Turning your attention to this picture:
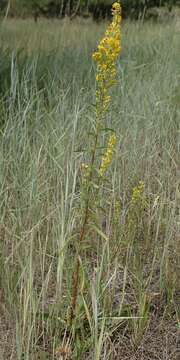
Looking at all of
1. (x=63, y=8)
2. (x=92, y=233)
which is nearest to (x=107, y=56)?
(x=92, y=233)

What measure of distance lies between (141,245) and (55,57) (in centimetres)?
183

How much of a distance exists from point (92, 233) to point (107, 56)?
0.64 meters

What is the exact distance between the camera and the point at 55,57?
308cm

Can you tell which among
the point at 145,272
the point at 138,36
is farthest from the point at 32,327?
the point at 138,36

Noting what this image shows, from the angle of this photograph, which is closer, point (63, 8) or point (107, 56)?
point (107, 56)

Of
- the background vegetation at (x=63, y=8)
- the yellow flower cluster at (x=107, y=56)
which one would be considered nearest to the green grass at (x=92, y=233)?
the yellow flower cluster at (x=107, y=56)

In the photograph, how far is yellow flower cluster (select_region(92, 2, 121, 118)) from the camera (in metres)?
1.03

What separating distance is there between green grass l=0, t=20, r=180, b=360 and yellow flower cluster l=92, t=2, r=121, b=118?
0.35ft

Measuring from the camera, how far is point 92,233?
1513mm

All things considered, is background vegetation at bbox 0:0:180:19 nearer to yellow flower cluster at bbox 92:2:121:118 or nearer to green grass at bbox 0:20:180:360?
green grass at bbox 0:20:180:360

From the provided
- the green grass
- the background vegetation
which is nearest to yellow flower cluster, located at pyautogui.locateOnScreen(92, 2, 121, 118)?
the green grass

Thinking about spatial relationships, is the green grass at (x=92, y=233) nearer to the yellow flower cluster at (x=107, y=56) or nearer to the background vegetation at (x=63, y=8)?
the yellow flower cluster at (x=107, y=56)

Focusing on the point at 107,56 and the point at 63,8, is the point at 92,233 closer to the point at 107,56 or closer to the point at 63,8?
the point at 107,56

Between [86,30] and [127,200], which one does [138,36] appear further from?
[127,200]
